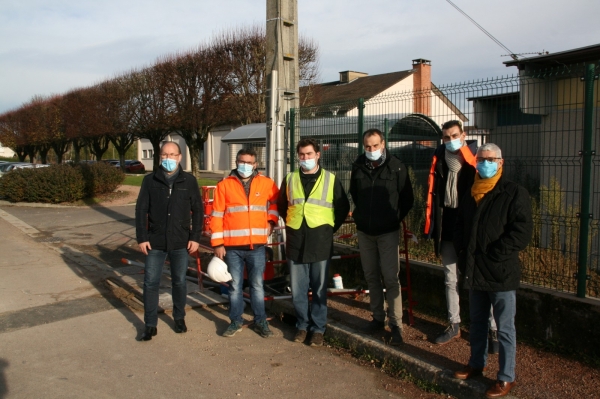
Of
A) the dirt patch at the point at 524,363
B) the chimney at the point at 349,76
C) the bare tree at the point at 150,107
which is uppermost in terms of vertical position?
the chimney at the point at 349,76

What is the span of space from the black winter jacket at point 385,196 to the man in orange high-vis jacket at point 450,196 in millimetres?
241

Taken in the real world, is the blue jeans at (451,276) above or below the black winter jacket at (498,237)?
below

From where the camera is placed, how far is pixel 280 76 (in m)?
7.57

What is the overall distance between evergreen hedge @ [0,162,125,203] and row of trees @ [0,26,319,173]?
883 cm

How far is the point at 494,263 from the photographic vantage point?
3.74 metres

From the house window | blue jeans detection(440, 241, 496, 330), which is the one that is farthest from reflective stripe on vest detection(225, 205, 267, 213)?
the house window

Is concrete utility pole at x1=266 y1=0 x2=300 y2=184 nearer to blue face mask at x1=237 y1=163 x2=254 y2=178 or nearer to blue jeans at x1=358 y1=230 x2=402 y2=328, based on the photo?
blue face mask at x1=237 y1=163 x2=254 y2=178

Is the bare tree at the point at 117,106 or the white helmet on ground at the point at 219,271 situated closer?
the white helmet on ground at the point at 219,271

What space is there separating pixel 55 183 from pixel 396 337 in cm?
1675

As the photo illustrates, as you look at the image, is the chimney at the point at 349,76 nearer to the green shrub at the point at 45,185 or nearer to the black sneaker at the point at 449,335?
the green shrub at the point at 45,185

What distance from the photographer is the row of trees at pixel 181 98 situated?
87.3 ft

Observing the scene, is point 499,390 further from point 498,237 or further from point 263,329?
point 263,329

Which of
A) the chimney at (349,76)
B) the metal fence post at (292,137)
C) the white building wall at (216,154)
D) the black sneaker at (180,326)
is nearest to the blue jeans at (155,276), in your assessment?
the black sneaker at (180,326)

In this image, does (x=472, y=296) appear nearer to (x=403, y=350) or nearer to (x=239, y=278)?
(x=403, y=350)
